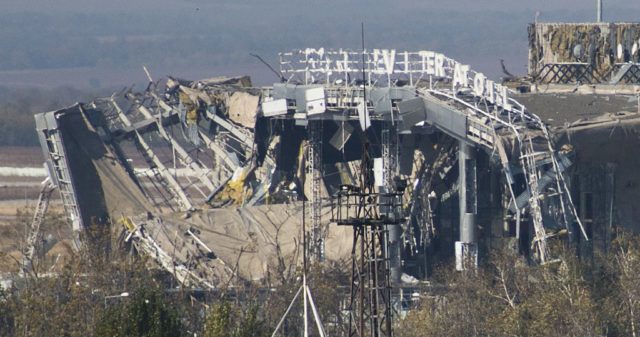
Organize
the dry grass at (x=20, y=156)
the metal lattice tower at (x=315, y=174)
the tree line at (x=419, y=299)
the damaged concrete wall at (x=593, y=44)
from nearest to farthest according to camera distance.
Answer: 1. the tree line at (x=419, y=299)
2. the metal lattice tower at (x=315, y=174)
3. the damaged concrete wall at (x=593, y=44)
4. the dry grass at (x=20, y=156)

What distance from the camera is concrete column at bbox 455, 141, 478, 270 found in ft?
277

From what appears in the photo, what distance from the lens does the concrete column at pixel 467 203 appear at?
8456 centimetres

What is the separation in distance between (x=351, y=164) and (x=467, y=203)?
24.1ft

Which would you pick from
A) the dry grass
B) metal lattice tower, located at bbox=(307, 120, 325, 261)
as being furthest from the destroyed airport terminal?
the dry grass

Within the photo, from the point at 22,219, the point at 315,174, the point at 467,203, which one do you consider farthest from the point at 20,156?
the point at 467,203

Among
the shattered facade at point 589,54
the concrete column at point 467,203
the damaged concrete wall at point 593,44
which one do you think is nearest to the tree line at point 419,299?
the concrete column at point 467,203

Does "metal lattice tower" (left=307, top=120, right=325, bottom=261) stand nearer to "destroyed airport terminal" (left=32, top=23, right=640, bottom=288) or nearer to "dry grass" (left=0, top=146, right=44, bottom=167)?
"destroyed airport terminal" (left=32, top=23, right=640, bottom=288)

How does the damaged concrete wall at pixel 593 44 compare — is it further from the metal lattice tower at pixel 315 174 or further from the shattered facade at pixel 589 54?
the metal lattice tower at pixel 315 174

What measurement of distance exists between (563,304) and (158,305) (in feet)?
47.9

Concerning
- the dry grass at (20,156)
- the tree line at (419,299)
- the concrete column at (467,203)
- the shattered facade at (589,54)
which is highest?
the shattered facade at (589,54)

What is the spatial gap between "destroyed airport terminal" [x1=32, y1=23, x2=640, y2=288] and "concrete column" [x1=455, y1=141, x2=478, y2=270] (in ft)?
0.24

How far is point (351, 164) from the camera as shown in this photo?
91.8 metres

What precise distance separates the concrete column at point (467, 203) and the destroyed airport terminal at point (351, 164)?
2.9 inches

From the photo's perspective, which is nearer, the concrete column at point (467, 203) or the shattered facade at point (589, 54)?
the concrete column at point (467, 203)
